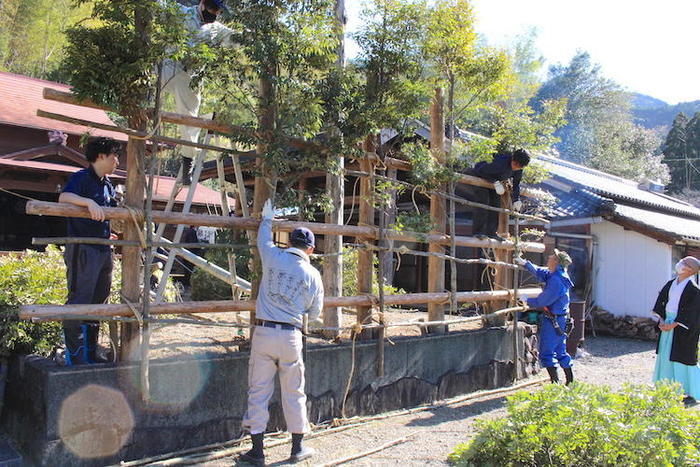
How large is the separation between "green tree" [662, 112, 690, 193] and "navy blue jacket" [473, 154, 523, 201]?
32.2 metres

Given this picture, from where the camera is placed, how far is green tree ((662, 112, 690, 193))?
3456 cm

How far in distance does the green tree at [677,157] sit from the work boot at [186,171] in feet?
117

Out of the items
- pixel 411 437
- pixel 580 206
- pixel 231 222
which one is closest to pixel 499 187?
pixel 411 437

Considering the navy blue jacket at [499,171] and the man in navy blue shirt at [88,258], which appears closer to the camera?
the man in navy blue shirt at [88,258]

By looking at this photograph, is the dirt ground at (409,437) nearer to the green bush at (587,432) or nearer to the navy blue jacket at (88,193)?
the green bush at (587,432)

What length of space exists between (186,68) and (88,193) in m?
1.36

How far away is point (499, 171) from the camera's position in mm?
7531

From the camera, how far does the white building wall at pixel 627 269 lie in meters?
12.9

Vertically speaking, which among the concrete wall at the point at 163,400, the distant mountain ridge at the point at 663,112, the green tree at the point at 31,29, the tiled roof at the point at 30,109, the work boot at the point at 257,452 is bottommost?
the work boot at the point at 257,452

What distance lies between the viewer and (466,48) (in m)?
6.49

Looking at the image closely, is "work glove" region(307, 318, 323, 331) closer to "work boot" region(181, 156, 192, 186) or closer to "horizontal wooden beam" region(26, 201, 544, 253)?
"horizontal wooden beam" region(26, 201, 544, 253)

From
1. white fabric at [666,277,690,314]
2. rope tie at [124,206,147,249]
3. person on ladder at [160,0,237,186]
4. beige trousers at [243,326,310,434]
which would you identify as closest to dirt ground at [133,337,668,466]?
A: beige trousers at [243,326,310,434]

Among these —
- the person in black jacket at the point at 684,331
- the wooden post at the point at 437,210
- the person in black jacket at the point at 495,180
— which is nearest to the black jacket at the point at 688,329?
the person in black jacket at the point at 684,331

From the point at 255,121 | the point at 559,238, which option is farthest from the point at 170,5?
the point at 559,238
